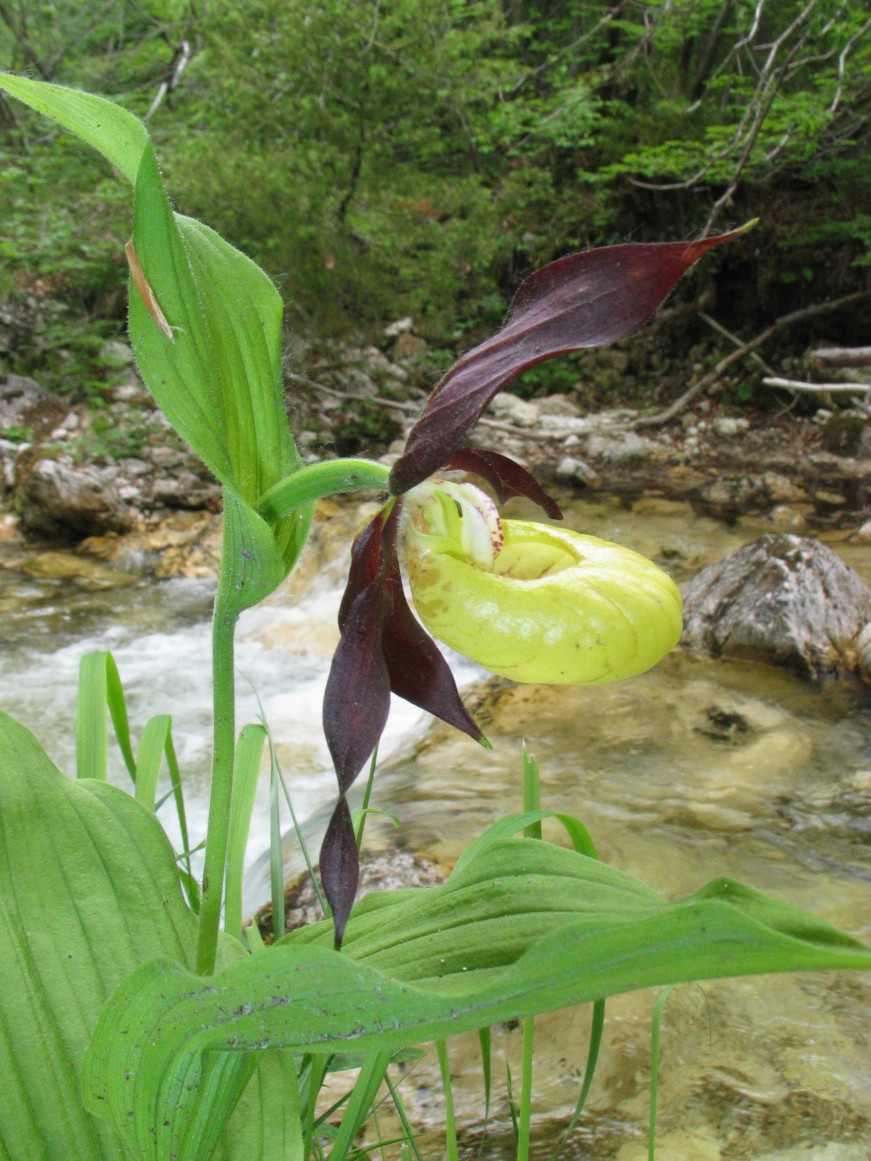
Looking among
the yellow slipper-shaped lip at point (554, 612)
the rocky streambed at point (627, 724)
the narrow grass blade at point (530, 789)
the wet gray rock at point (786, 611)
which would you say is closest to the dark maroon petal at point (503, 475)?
the yellow slipper-shaped lip at point (554, 612)

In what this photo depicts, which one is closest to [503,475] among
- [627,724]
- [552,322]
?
[552,322]

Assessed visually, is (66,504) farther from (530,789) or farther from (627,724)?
(530,789)

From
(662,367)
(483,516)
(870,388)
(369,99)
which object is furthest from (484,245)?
(483,516)

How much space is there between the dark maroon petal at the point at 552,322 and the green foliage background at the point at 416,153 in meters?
3.71

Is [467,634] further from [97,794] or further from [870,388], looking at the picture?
[870,388]

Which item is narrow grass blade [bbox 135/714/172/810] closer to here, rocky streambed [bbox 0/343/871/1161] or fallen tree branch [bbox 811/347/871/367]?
rocky streambed [bbox 0/343/871/1161]

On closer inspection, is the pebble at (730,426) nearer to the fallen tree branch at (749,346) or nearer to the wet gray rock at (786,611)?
the fallen tree branch at (749,346)

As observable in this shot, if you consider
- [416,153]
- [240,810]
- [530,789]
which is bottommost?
[240,810]

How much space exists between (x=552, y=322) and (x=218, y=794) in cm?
63

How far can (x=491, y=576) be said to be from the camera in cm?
112

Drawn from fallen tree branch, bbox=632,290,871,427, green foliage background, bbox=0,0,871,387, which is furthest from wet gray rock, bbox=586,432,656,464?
green foliage background, bbox=0,0,871,387

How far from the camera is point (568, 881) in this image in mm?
843

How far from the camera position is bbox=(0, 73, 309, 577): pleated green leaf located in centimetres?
79

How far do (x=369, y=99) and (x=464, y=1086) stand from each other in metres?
5.37
